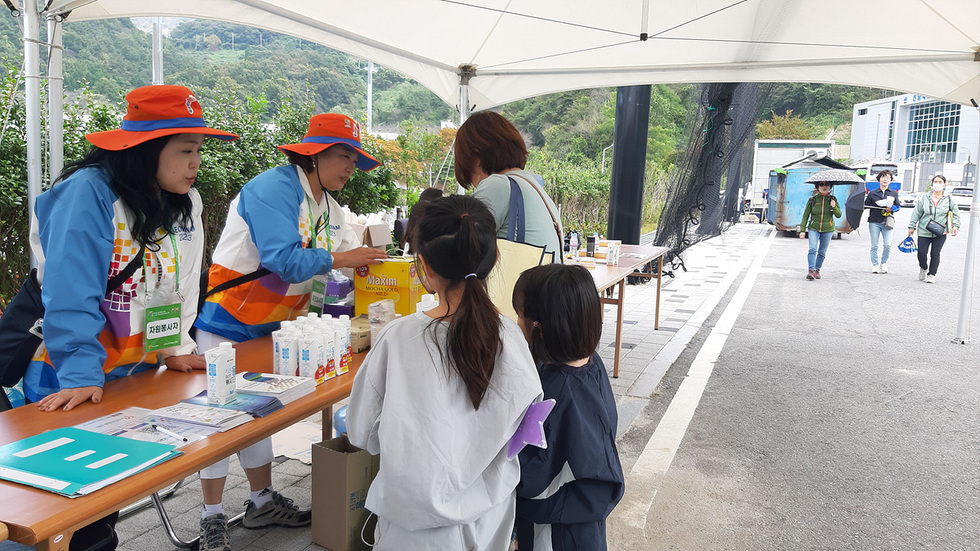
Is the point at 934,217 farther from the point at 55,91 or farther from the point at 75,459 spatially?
the point at 75,459

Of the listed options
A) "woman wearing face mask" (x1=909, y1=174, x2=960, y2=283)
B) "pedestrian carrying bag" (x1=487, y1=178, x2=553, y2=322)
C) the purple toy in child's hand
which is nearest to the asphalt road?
"pedestrian carrying bag" (x1=487, y1=178, x2=553, y2=322)

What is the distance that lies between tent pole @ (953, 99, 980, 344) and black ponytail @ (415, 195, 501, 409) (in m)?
5.47

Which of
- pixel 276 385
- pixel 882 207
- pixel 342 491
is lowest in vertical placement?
pixel 342 491

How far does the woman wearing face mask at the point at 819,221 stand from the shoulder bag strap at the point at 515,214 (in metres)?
9.49

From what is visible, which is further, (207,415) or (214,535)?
(214,535)

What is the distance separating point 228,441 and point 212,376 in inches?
11.7

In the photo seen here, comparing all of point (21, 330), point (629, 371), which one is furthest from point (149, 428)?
point (629, 371)

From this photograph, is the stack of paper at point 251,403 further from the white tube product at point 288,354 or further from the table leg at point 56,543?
the table leg at point 56,543

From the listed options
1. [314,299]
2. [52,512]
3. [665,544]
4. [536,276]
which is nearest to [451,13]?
[314,299]

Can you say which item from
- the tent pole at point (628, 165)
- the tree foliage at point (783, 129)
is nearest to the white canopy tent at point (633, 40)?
the tent pole at point (628, 165)

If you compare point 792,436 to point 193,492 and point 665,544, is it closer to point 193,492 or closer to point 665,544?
point 665,544

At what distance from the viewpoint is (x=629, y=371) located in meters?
5.59

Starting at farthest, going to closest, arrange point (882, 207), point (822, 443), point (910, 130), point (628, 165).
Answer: point (910, 130) < point (882, 207) < point (628, 165) < point (822, 443)

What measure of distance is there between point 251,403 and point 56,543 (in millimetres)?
650
